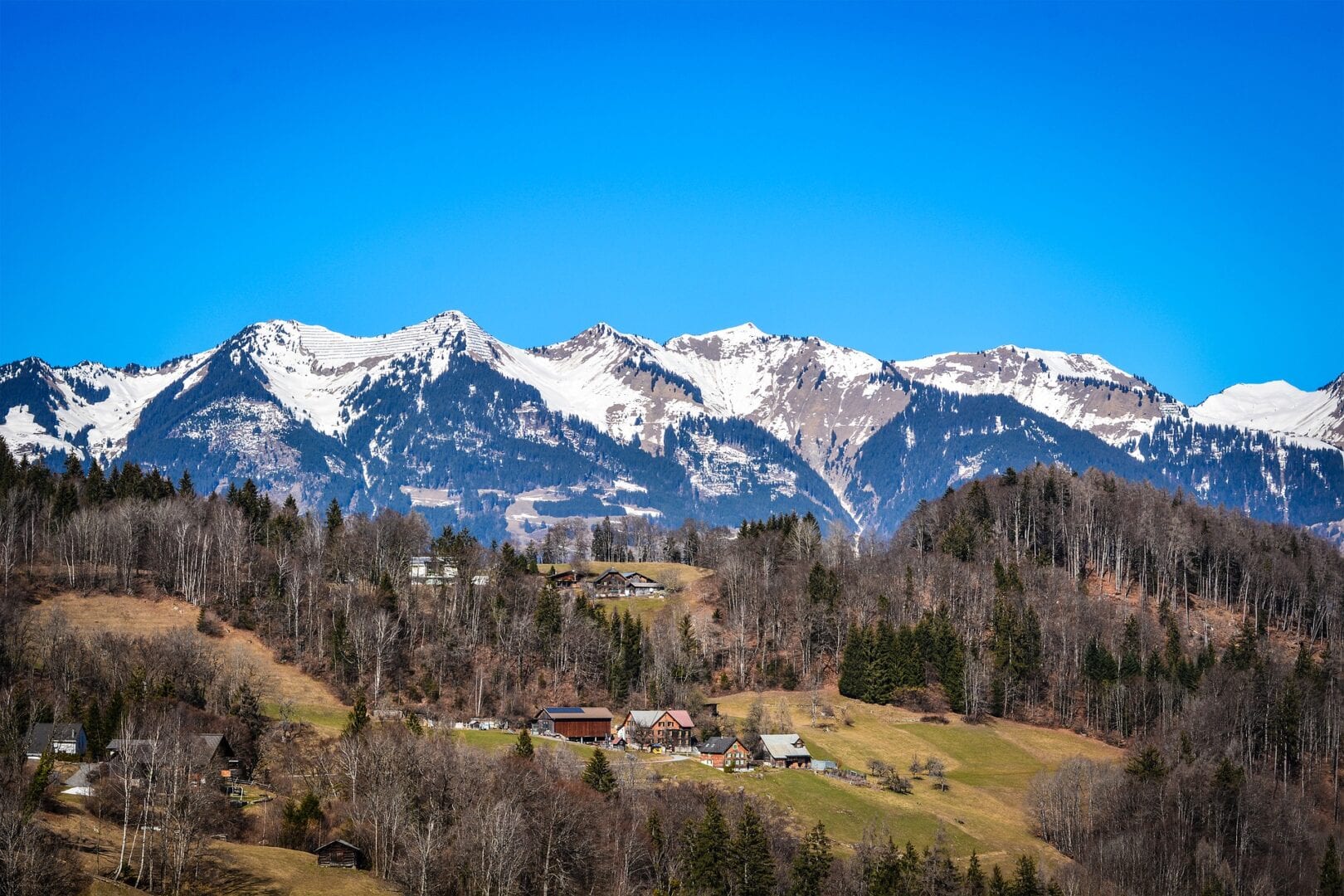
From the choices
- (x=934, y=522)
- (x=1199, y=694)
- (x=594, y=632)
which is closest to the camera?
(x=1199, y=694)

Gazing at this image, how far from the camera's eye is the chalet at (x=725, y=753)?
121125 mm

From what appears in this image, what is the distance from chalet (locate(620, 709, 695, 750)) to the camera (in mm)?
129375

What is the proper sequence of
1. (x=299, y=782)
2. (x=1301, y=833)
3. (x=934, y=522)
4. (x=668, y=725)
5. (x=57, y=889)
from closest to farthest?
(x=57, y=889) < (x=299, y=782) < (x=1301, y=833) < (x=668, y=725) < (x=934, y=522)

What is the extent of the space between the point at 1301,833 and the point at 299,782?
7967cm

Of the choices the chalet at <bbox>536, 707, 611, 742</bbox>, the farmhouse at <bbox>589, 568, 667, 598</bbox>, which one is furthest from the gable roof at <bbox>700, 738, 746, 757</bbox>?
the farmhouse at <bbox>589, 568, 667, 598</bbox>

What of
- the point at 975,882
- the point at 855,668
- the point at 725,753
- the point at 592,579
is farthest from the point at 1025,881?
the point at 592,579

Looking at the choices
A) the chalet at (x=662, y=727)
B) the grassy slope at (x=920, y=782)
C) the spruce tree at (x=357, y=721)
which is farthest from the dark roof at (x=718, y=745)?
the spruce tree at (x=357, y=721)

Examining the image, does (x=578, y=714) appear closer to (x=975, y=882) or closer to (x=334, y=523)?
(x=975, y=882)

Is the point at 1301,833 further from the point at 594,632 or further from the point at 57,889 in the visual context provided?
the point at 57,889

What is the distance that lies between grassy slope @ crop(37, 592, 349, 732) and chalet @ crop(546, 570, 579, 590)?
2108 inches

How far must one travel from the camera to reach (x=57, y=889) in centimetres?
6956

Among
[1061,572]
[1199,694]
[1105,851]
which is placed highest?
[1061,572]

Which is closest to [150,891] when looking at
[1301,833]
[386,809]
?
[386,809]

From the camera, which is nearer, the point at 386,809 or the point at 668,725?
the point at 386,809
